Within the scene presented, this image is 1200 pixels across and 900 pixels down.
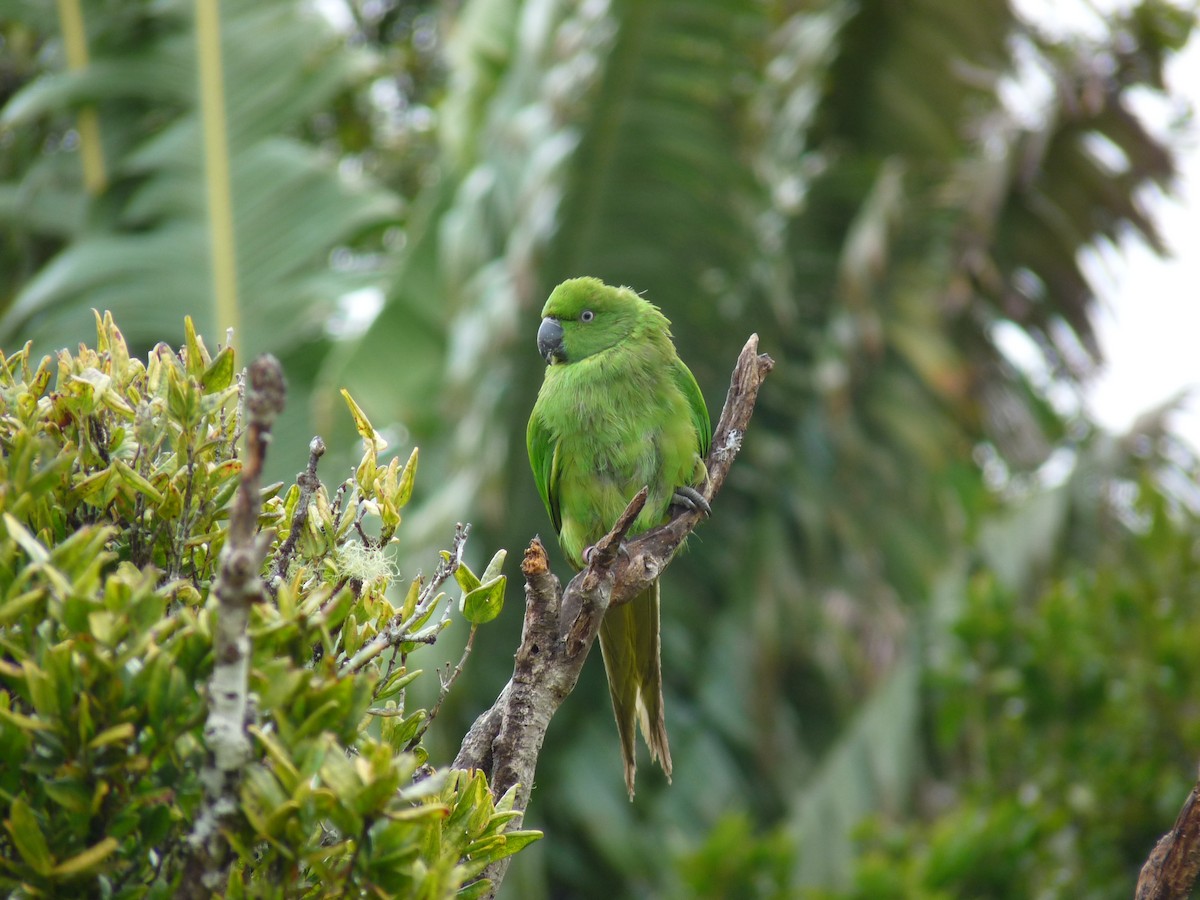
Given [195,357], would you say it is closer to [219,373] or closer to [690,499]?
[219,373]

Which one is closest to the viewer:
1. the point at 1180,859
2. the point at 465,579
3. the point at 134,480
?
the point at 134,480

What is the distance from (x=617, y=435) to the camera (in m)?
3.83

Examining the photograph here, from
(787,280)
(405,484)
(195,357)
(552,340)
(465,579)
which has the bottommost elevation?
(787,280)

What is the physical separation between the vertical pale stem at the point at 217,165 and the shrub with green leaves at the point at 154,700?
4925 millimetres

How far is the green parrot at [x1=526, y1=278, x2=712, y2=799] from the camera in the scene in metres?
3.64

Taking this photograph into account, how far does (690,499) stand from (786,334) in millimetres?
4347

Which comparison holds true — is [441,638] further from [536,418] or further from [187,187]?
[187,187]

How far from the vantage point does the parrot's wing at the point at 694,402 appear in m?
4.07

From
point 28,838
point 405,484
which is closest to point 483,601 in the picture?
point 405,484

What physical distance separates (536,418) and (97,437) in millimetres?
2096

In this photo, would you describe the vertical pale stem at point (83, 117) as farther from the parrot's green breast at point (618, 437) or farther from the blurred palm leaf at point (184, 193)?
the parrot's green breast at point (618, 437)

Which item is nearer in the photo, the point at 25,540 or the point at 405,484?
the point at 25,540

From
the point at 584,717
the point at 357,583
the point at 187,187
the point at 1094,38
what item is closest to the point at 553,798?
the point at 584,717

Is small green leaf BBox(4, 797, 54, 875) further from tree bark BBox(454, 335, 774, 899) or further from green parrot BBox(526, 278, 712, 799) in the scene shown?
green parrot BBox(526, 278, 712, 799)
